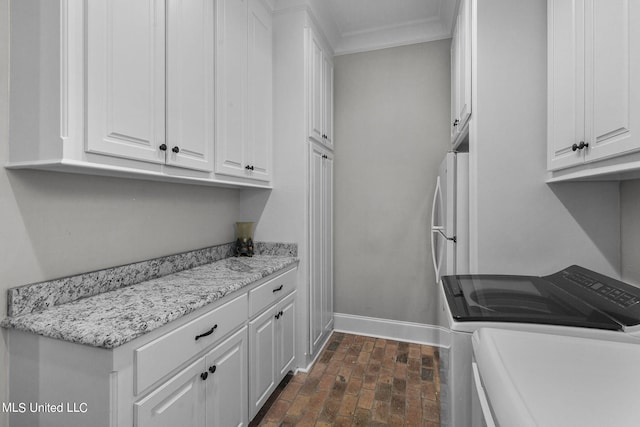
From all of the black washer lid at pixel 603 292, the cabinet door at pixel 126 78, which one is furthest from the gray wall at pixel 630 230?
the cabinet door at pixel 126 78

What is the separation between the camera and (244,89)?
202 centimetres

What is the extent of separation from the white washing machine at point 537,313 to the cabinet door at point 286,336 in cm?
A: 115

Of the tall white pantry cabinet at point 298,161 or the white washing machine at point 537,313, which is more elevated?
the tall white pantry cabinet at point 298,161

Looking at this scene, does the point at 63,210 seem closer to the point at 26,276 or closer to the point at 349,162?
the point at 26,276

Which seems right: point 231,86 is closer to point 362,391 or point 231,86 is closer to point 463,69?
point 463,69

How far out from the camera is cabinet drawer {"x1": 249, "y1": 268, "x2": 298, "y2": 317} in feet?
5.71

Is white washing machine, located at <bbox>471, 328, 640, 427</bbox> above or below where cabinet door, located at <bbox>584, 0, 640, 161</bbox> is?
below

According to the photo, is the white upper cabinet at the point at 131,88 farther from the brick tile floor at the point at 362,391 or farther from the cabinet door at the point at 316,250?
the brick tile floor at the point at 362,391

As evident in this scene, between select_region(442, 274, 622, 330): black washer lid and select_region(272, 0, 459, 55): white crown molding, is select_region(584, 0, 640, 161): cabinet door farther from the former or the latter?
select_region(272, 0, 459, 55): white crown molding

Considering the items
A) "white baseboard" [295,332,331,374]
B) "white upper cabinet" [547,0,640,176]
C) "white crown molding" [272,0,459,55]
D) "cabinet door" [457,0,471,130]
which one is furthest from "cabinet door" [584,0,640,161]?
"white baseboard" [295,332,331,374]

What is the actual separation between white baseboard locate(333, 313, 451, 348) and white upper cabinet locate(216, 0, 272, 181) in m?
1.72

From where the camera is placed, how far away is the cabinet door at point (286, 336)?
206 cm

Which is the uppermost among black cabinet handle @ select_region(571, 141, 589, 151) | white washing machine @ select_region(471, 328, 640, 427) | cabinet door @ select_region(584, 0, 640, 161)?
cabinet door @ select_region(584, 0, 640, 161)

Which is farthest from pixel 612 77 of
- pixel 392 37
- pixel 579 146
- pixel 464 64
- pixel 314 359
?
pixel 314 359
